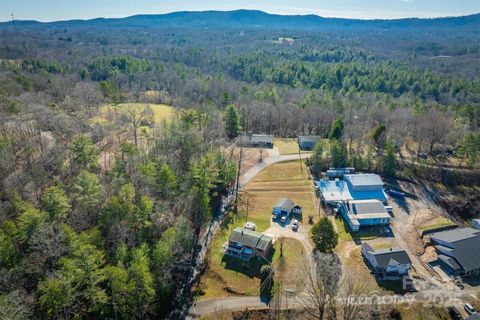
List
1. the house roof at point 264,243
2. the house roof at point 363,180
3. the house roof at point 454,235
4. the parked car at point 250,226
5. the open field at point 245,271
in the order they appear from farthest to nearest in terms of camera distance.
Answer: the house roof at point 363,180, the parked car at point 250,226, the house roof at point 454,235, the house roof at point 264,243, the open field at point 245,271

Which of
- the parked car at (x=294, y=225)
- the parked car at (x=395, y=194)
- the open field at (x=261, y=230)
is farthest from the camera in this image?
the parked car at (x=395, y=194)

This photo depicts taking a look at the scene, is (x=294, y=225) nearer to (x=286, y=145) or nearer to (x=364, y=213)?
(x=364, y=213)

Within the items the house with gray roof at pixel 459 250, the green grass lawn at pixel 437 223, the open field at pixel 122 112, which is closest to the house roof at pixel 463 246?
the house with gray roof at pixel 459 250

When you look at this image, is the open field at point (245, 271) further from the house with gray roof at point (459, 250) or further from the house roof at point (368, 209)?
the house with gray roof at point (459, 250)

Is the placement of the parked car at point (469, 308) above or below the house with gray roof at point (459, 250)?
below

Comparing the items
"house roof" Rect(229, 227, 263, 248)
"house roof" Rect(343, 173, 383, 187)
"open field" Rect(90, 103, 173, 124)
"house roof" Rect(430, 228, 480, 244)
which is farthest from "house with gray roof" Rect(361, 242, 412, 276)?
"open field" Rect(90, 103, 173, 124)

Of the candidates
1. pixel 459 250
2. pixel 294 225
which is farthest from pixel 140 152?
pixel 459 250

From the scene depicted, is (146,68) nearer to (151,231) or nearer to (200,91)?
(200,91)
